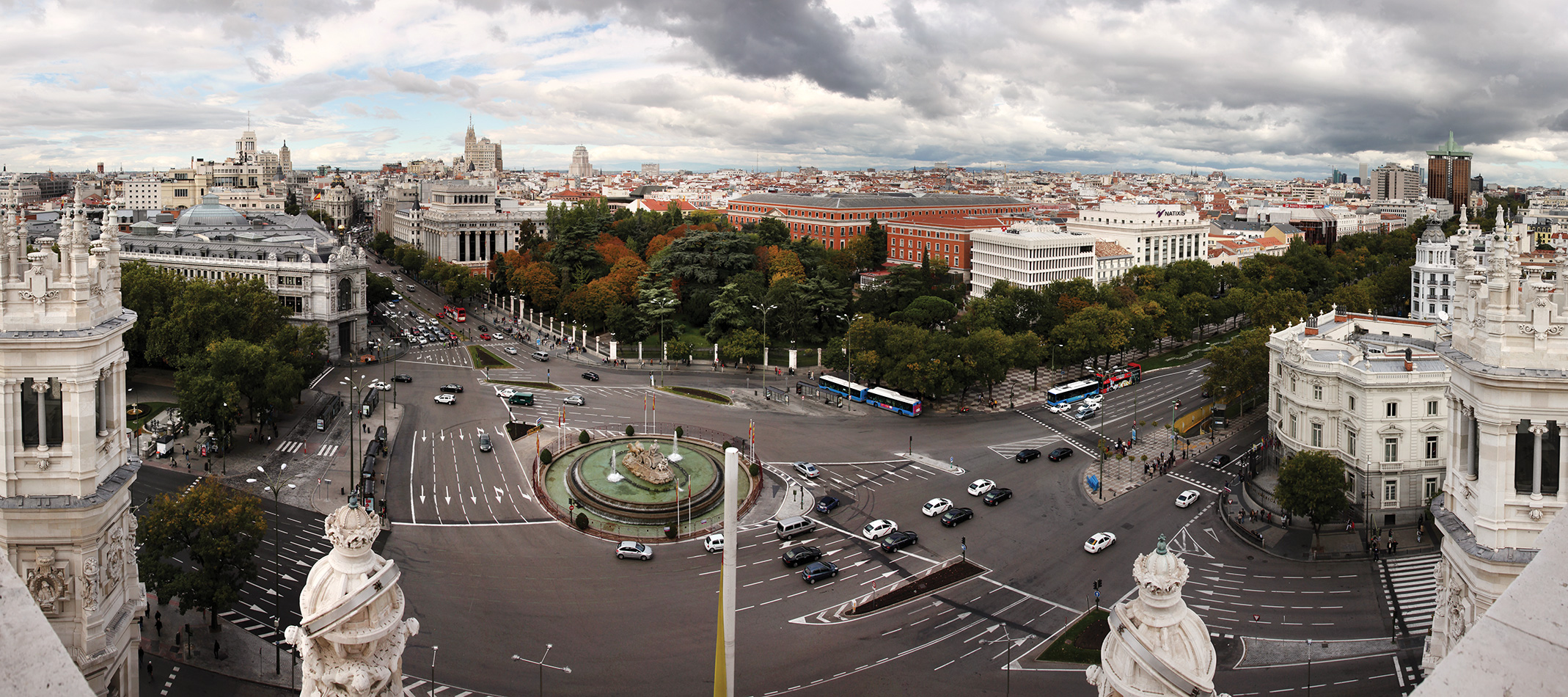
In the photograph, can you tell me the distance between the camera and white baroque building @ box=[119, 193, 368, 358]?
78125 mm

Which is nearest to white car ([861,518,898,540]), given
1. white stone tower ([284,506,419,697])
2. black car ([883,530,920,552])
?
black car ([883,530,920,552])

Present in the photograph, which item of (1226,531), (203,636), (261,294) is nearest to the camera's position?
(203,636)

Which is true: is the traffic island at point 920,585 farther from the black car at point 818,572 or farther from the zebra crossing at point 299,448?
the zebra crossing at point 299,448

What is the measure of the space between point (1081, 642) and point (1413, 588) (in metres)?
14.1

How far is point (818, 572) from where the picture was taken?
3691 centimetres

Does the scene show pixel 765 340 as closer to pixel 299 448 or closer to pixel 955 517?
pixel 299 448

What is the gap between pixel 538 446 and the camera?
52469mm

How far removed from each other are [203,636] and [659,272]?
62190 mm

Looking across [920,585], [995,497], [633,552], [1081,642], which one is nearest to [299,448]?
[633,552]

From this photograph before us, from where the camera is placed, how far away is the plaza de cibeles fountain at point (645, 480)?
43.7 meters

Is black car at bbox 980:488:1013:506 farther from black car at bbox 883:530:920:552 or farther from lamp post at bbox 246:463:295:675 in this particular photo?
lamp post at bbox 246:463:295:675

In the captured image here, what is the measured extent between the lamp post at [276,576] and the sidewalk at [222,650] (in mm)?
101

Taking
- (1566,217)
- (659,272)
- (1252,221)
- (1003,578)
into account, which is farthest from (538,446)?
(1252,221)

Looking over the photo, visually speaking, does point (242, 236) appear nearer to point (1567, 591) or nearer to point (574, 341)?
point (574, 341)
